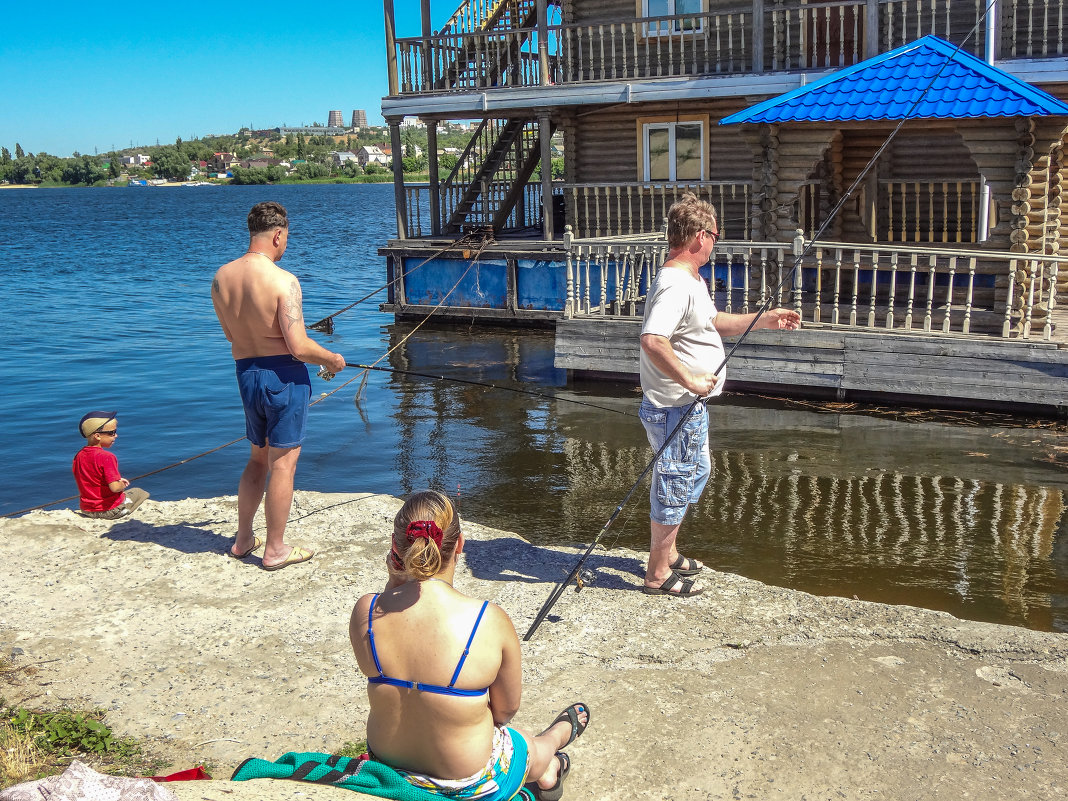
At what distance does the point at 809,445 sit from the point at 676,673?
623 cm

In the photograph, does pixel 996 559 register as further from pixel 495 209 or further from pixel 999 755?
pixel 495 209

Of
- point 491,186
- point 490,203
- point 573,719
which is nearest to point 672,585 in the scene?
point 573,719

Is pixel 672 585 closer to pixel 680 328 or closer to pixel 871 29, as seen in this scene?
pixel 680 328

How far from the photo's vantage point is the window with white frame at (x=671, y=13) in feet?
58.3

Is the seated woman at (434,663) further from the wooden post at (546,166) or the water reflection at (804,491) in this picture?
the wooden post at (546,166)

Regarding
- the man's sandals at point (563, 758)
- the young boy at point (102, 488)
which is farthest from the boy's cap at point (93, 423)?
the man's sandals at point (563, 758)

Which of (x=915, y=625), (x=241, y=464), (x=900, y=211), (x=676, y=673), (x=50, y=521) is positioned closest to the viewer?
(x=676, y=673)

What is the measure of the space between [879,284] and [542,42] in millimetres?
6796

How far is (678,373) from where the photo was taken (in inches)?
200

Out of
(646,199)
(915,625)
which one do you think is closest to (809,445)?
(915,625)

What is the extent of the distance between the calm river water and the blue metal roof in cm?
335

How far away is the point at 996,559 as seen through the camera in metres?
7.12

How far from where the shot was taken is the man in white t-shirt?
514 centimetres

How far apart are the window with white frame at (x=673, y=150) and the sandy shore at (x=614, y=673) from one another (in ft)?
45.7
